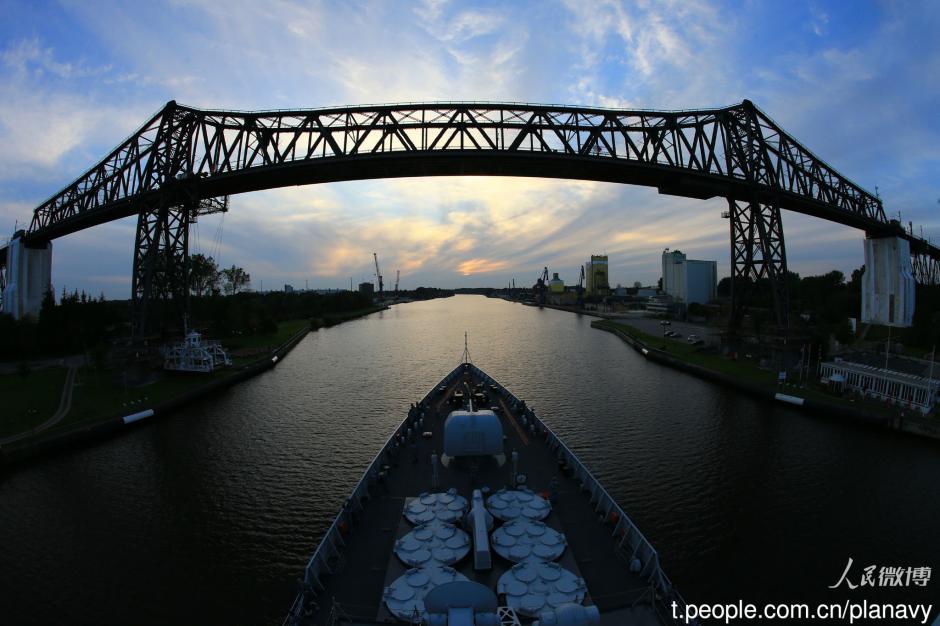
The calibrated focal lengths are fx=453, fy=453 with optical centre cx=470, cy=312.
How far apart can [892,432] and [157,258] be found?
64.4 metres

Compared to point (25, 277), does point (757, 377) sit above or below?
below

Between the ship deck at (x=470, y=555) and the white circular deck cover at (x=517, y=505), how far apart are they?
0.45 m

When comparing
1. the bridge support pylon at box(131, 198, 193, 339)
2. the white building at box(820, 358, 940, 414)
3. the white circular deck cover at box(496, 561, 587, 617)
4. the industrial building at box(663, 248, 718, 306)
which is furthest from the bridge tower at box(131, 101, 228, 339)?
the industrial building at box(663, 248, 718, 306)

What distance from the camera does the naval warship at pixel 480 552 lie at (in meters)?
10.4

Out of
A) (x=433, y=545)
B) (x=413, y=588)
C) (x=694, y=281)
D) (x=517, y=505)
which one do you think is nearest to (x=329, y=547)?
(x=433, y=545)

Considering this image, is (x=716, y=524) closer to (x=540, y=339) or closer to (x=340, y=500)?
(x=340, y=500)

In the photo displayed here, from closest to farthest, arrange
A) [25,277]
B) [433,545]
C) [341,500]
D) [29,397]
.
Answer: [433,545] < [341,500] < [29,397] < [25,277]

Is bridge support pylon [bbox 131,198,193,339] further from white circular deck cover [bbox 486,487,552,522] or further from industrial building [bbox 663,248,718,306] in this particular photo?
industrial building [bbox 663,248,718,306]

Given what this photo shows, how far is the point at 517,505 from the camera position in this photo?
14727 mm

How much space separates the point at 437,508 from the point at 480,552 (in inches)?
116

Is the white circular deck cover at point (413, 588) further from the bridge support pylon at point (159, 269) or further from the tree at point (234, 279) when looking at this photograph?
the tree at point (234, 279)

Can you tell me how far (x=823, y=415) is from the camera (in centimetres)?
3544

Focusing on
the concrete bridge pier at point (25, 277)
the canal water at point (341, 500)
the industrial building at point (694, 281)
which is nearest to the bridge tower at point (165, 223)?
the canal water at point (341, 500)

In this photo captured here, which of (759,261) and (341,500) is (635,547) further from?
(759,261)
